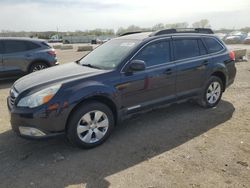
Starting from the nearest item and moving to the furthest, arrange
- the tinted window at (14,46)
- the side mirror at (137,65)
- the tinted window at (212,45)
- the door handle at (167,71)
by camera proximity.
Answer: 1. the side mirror at (137,65)
2. the door handle at (167,71)
3. the tinted window at (212,45)
4. the tinted window at (14,46)

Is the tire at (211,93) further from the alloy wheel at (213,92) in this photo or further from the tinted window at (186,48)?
the tinted window at (186,48)

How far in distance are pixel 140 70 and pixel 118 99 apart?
60cm

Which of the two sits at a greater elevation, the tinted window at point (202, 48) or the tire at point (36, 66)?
the tinted window at point (202, 48)

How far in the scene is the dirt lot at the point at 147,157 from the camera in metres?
3.32

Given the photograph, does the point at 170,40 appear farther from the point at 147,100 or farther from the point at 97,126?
the point at 97,126

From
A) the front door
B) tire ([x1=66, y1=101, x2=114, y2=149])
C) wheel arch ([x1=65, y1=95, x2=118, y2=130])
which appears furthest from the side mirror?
tire ([x1=66, y1=101, x2=114, y2=149])

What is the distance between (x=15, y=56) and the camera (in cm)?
920

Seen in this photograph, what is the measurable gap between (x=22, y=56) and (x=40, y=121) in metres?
6.34

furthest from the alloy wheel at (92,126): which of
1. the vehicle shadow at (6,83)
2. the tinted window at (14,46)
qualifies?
the tinted window at (14,46)

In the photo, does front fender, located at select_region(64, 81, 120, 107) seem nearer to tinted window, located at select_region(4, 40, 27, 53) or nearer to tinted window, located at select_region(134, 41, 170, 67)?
tinted window, located at select_region(134, 41, 170, 67)

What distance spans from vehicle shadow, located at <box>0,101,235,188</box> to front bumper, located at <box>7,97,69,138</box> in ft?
1.34

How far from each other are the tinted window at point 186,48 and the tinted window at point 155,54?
24 centimetres

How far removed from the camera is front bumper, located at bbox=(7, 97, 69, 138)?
368cm

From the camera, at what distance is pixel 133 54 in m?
4.48
